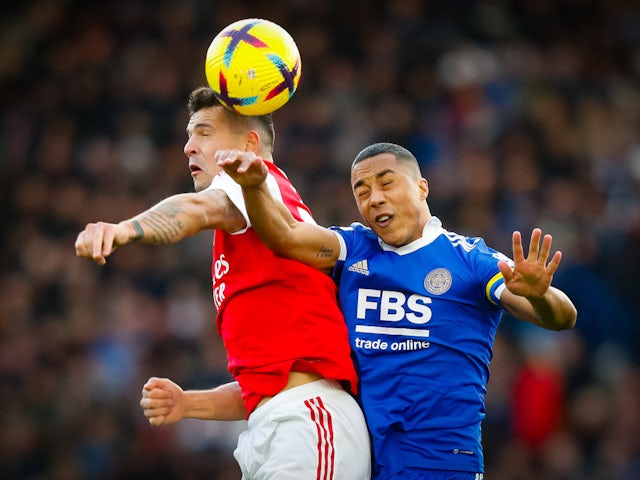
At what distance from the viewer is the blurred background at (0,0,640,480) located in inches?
388

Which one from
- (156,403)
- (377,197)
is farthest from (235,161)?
(156,403)

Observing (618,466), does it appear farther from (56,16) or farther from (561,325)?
(56,16)

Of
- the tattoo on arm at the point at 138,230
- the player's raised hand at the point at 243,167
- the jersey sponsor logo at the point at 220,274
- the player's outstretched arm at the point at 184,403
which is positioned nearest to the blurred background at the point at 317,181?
the player's outstretched arm at the point at 184,403

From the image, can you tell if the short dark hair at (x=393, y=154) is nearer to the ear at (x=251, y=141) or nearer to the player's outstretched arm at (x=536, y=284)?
the ear at (x=251, y=141)

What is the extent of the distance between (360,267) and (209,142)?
0.88 metres

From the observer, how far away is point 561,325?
4543mm

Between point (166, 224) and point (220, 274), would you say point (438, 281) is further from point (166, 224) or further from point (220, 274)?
point (166, 224)

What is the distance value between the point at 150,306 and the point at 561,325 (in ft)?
22.5

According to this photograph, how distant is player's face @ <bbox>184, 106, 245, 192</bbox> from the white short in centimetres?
105

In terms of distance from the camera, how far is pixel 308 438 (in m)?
4.35

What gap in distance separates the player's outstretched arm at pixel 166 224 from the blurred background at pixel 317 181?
565 cm

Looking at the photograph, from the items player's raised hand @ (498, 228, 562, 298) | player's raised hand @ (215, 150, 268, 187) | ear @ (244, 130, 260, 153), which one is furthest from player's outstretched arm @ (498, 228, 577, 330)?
ear @ (244, 130, 260, 153)

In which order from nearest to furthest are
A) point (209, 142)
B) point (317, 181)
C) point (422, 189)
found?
point (209, 142) < point (422, 189) < point (317, 181)

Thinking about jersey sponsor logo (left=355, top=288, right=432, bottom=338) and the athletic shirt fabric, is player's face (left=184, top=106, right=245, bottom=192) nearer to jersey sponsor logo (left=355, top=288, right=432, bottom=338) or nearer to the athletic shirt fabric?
the athletic shirt fabric
